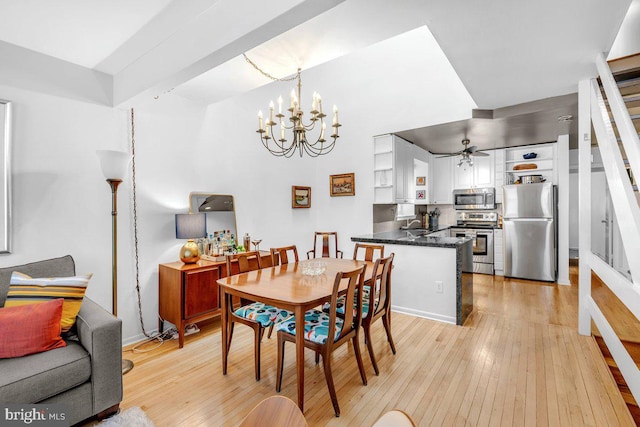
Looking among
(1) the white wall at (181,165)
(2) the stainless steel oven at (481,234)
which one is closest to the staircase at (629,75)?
(1) the white wall at (181,165)

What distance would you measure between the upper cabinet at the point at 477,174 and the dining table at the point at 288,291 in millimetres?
3871

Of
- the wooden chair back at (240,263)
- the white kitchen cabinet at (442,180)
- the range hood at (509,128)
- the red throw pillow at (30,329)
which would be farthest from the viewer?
the white kitchen cabinet at (442,180)

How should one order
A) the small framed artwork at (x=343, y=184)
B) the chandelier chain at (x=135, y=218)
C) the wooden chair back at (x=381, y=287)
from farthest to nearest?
the small framed artwork at (x=343, y=184) < the chandelier chain at (x=135, y=218) < the wooden chair back at (x=381, y=287)

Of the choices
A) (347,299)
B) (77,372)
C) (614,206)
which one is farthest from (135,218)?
(614,206)

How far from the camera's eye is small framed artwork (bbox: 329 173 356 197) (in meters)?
4.61

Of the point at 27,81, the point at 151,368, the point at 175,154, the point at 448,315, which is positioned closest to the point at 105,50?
the point at 27,81

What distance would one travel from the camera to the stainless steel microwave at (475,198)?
5.50 meters

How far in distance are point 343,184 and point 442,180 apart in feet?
8.01

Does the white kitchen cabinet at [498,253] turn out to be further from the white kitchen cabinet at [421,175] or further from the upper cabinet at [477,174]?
the white kitchen cabinet at [421,175]

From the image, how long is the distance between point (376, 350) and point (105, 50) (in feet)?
11.0

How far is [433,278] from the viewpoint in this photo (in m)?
3.40

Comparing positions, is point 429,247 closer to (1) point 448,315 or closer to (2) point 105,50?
(1) point 448,315

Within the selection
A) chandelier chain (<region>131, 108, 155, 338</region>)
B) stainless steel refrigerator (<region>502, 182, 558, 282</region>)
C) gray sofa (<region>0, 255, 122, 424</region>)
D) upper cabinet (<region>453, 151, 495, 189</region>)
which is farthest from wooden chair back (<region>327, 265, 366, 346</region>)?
upper cabinet (<region>453, 151, 495, 189</region>)

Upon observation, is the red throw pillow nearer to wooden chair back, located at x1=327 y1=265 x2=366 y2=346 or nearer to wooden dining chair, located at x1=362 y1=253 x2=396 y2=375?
wooden chair back, located at x1=327 y1=265 x2=366 y2=346
